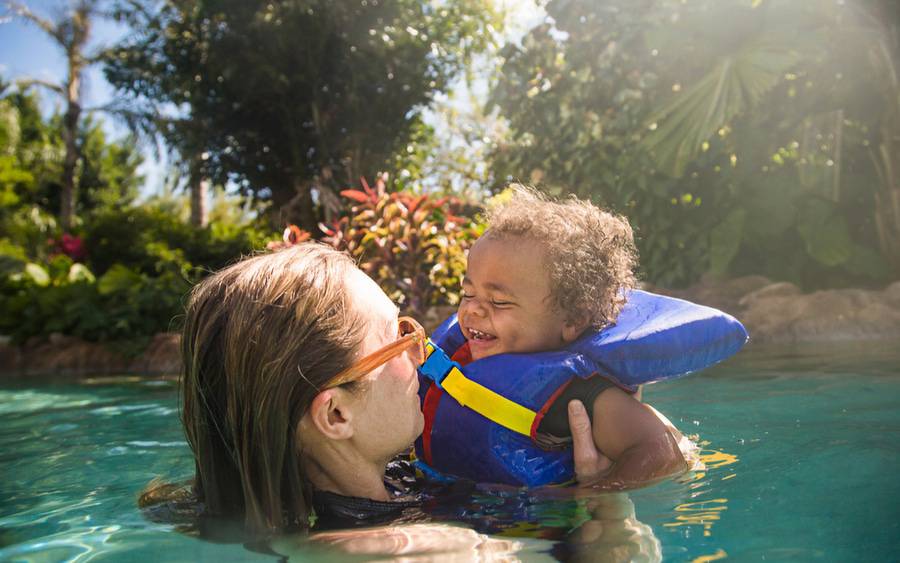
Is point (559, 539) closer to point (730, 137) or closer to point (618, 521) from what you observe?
point (618, 521)

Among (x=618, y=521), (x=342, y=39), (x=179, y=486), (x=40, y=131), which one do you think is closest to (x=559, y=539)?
(x=618, y=521)

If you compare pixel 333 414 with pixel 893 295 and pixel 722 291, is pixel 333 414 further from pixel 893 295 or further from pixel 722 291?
pixel 722 291

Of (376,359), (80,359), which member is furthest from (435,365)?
(80,359)

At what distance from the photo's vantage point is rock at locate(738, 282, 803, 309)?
706 centimetres

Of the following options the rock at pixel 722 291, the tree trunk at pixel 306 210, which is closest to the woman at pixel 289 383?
the rock at pixel 722 291

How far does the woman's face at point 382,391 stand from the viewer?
1.78 m

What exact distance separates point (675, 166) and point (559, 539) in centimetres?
596

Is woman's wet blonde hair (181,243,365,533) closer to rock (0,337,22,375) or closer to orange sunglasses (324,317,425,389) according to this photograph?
orange sunglasses (324,317,425,389)

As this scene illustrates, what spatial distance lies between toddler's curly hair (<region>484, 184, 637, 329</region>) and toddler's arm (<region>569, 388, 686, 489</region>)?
0.39 meters

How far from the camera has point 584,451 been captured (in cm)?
219

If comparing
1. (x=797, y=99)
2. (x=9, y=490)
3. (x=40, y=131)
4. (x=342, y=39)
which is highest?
(x=40, y=131)

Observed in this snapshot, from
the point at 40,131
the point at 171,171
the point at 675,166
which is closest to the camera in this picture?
the point at 675,166

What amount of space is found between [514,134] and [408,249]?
384 centimetres

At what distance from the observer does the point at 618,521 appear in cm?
194
